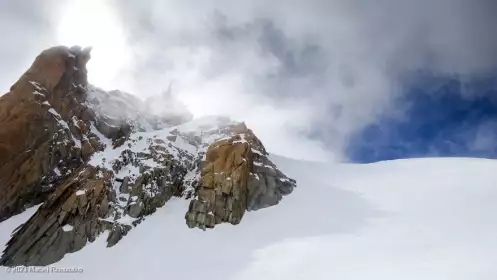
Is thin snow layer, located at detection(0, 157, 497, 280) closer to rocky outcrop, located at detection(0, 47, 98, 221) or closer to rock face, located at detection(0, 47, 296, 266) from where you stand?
rock face, located at detection(0, 47, 296, 266)

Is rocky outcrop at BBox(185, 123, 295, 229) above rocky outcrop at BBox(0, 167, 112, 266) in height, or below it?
above

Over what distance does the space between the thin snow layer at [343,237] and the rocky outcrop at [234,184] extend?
3.85ft

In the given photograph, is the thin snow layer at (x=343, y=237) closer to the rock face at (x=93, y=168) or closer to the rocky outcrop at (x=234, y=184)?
the rocky outcrop at (x=234, y=184)

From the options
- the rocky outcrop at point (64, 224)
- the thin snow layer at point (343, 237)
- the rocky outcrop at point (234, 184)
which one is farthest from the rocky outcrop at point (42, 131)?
the rocky outcrop at point (234, 184)

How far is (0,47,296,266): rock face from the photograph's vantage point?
121 feet

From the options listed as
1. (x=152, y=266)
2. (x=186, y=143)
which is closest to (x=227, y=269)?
(x=152, y=266)

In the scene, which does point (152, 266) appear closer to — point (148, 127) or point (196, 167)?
point (196, 167)

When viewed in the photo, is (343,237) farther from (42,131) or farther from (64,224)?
(42,131)

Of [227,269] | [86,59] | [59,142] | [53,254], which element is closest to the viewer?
[227,269]

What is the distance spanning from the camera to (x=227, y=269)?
93.7 ft

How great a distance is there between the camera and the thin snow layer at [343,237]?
23.5m

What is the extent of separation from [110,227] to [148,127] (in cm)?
2693

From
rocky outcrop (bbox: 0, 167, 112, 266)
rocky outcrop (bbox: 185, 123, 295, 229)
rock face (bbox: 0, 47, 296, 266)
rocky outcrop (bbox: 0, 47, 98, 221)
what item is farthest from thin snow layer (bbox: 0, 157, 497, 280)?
rocky outcrop (bbox: 0, 47, 98, 221)

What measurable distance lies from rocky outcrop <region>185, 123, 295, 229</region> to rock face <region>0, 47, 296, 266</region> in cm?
11
